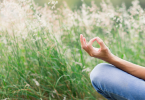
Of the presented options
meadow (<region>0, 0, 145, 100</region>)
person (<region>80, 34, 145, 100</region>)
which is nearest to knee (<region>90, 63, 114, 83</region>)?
person (<region>80, 34, 145, 100</region>)

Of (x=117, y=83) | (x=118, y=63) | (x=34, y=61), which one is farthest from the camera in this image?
(x=34, y=61)

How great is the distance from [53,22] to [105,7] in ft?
2.91

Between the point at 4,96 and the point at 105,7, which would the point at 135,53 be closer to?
the point at 105,7

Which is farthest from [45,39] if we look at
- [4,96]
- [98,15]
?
[98,15]

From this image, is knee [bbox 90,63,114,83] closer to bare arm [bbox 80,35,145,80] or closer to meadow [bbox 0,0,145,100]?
bare arm [bbox 80,35,145,80]

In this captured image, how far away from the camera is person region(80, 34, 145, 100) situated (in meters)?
0.92

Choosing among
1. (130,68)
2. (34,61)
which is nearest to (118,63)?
(130,68)

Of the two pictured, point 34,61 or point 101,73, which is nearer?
point 101,73

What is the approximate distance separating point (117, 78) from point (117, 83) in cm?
3

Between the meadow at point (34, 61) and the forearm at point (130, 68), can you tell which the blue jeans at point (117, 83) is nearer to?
the forearm at point (130, 68)

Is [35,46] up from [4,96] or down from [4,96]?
up

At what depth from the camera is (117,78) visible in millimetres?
965

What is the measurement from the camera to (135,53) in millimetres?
2426

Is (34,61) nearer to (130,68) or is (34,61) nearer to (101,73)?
(101,73)
